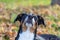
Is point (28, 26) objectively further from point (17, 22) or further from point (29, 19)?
point (17, 22)

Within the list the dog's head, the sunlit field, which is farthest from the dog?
the sunlit field

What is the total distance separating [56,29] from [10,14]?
254 centimetres

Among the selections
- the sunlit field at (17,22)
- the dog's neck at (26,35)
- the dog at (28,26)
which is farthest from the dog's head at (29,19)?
the sunlit field at (17,22)

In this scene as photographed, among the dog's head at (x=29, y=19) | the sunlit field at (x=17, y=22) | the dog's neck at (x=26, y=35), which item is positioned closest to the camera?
the dog's head at (x=29, y=19)

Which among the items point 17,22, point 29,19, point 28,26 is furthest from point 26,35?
point 17,22

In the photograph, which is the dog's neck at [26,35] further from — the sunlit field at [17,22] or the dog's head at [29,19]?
the sunlit field at [17,22]

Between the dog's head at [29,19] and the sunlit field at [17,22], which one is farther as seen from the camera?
the sunlit field at [17,22]

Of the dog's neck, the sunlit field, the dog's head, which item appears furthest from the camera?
the sunlit field

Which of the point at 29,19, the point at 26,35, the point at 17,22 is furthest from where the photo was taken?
the point at 17,22

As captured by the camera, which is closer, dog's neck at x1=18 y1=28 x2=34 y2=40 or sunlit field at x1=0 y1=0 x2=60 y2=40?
dog's neck at x1=18 y1=28 x2=34 y2=40

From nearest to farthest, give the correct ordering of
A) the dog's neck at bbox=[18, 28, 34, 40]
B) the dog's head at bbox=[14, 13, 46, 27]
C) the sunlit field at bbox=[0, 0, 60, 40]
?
the dog's head at bbox=[14, 13, 46, 27], the dog's neck at bbox=[18, 28, 34, 40], the sunlit field at bbox=[0, 0, 60, 40]

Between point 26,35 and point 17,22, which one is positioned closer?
point 26,35

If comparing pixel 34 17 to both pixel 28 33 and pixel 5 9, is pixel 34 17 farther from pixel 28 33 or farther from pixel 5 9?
pixel 5 9

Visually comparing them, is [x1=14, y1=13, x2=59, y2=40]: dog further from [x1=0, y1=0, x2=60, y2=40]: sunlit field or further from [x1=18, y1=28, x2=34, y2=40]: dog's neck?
[x1=0, y1=0, x2=60, y2=40]: sunlit field
